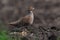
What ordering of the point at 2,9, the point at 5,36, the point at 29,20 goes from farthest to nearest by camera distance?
the point at 2,9, the point at 29,20, the point at 5,36

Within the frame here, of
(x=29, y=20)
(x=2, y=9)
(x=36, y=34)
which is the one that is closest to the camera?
(x=36, y=34)

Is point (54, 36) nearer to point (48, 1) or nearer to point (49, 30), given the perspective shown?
point (49, 30)

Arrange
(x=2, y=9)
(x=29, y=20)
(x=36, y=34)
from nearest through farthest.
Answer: (x=36, y=34)
(x=29, y=20)
(x=2, y=9)

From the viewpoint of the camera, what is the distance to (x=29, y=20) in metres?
5.73

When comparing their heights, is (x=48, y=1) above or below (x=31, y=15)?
below

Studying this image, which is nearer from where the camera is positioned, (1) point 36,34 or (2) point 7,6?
(1) point 36,34

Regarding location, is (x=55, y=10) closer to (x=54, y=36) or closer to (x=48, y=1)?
(x=48, y=1)

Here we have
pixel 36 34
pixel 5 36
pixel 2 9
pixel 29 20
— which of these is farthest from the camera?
pixel 2 9

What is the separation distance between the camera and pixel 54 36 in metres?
5.20

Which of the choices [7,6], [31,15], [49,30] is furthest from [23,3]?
[49,30]

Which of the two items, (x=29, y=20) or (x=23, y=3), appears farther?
(x=23, y=3)

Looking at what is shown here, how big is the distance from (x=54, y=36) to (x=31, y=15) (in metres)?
0.75

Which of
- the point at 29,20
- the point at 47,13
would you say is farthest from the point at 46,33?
the point at 47,13

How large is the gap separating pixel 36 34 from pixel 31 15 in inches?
31.6
